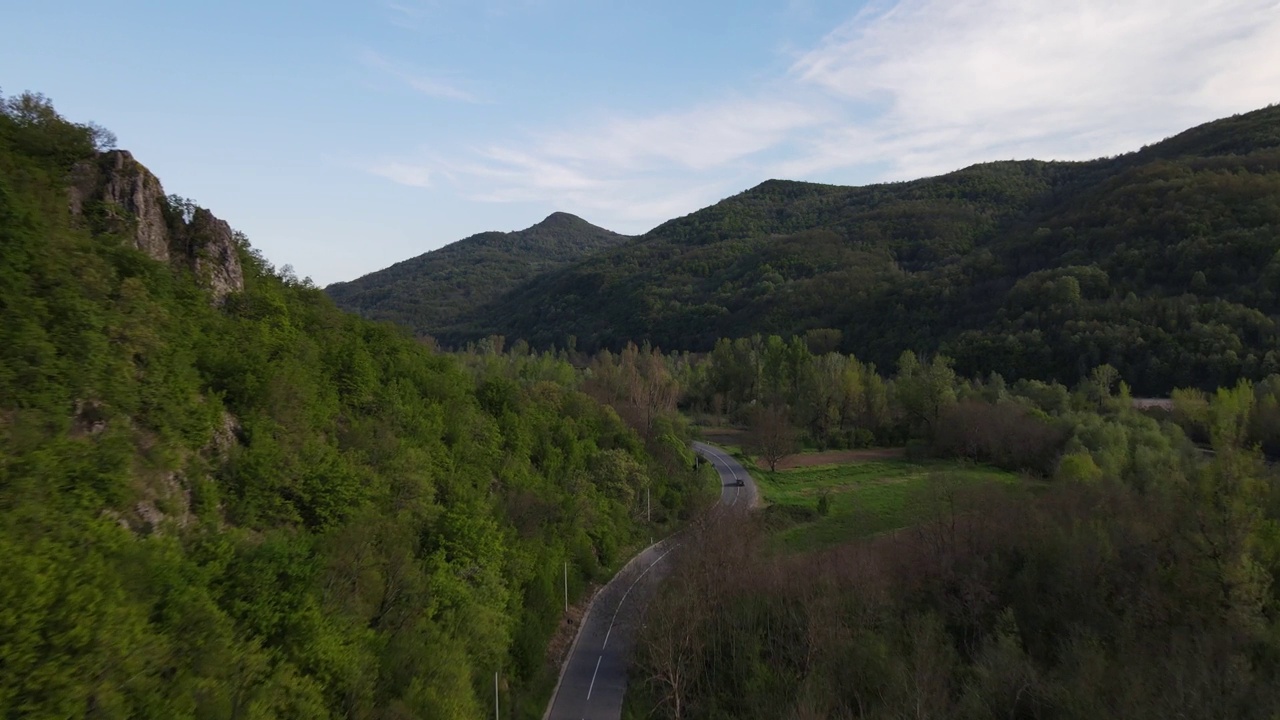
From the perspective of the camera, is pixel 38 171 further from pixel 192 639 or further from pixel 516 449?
pixel 516 449

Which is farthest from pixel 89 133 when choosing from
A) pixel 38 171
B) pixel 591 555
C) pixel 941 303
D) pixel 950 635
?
pixel 941 303

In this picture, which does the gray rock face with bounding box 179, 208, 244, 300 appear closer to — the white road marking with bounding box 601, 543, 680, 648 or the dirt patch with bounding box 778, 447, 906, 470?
the white road marking with bounding box 601, 543, 680, 648

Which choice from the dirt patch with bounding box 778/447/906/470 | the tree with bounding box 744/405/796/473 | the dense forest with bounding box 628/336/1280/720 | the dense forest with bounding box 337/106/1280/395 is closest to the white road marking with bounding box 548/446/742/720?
the dense forest with bounding box 628/336/1280/720

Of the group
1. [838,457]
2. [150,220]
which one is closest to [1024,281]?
[838,457]

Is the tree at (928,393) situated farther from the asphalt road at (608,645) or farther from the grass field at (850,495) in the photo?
the asphalt road at (608,645)

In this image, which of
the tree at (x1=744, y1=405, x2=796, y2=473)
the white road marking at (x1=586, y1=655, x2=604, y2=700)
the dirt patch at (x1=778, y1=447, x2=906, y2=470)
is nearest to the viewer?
the white road marking at (x1=586, y1=655, x2=604, y2=700)

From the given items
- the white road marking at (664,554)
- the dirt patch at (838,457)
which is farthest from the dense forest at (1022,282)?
the white road marking at (664,554)
